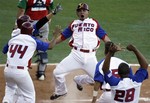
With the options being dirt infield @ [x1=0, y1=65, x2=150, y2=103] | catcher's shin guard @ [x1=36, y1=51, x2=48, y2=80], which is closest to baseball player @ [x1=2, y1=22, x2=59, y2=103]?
dirt infield @ [x1=0, y1=65, x2=150, y2=103]

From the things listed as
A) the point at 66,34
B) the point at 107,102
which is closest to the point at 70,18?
the point at 66,34

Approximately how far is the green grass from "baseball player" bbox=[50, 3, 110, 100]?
2.57 metres

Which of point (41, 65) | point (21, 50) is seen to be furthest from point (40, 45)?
point (41, 65)

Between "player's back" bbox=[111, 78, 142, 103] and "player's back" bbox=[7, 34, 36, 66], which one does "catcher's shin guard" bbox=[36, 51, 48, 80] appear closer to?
"player's back" bbox=[7, 34, 36, 66]

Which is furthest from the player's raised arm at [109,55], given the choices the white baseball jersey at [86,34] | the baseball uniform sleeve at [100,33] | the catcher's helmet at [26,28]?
the baseball uniform sleeve at [100,33]

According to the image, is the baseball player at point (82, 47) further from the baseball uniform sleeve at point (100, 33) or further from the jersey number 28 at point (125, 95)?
the jersey number 28 at point (125, 95)

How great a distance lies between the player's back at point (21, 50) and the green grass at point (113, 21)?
3934 millimetres

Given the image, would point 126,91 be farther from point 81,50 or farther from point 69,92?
point 69,92

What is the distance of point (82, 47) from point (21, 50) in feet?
5.94

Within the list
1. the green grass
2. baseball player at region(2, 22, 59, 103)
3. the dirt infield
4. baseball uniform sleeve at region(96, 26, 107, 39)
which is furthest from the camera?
the green grass

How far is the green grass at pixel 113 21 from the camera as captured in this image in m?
13.3

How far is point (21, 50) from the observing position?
335 inches

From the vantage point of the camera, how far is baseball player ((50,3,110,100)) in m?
9.94

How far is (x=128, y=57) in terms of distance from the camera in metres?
12.8
